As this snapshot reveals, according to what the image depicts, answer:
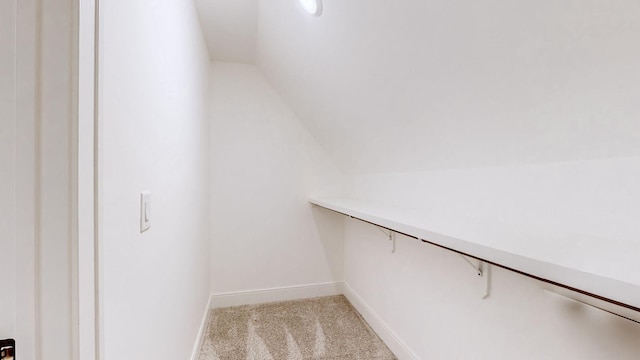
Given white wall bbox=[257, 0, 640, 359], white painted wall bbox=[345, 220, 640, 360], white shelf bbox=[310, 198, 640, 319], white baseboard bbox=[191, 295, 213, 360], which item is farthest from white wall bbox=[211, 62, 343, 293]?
white shelf bbox=[310, 198, 640, 319]

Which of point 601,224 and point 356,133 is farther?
point 356,133

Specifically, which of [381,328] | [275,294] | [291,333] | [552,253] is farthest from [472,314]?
[275,294]

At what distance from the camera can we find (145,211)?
896 mm

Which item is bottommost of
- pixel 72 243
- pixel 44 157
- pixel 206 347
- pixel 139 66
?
pixel 206 347

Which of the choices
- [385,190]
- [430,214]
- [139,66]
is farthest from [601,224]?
[139,66]

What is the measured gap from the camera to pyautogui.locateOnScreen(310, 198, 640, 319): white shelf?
1.85ft

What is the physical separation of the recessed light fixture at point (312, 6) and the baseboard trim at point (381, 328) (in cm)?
183

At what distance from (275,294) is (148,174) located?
1996 millimetres

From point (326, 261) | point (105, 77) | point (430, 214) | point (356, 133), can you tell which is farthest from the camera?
point (326, 261)

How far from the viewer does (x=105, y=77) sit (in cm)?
62

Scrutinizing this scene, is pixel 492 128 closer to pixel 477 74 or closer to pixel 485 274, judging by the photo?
pixel 477 74

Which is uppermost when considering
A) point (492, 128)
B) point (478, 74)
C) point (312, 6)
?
point (312, 6)

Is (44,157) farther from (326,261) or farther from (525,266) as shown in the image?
(326,261)

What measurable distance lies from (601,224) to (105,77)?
1271mm
